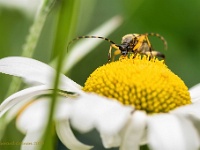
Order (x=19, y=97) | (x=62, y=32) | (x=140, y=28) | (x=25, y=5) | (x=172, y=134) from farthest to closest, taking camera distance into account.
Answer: (x=140, y=28), (x=25, y=5), (x=19, y=97), (x=172, y=134), (x=62, y=32)

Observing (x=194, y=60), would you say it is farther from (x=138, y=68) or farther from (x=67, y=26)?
(x=67, y=26)

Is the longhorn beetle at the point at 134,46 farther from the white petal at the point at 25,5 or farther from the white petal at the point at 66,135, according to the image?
the white petal at the point at 25,5

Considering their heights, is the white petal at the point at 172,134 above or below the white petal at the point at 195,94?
below

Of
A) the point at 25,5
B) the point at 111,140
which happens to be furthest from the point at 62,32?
the point at 25,5

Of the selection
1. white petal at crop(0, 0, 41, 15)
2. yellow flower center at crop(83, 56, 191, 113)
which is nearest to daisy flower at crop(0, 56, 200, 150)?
yellow flower center at crop(83, 56, 191, 113)

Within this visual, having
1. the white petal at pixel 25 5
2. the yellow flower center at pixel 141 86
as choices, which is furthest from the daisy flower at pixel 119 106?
the white petal at pixel 25 5

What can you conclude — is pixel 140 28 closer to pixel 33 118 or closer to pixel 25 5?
pixel 25 5

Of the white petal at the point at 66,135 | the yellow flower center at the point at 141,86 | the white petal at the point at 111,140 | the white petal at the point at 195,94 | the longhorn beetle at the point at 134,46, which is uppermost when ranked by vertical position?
Answer: the longhorn beetle at the point at 134,46
